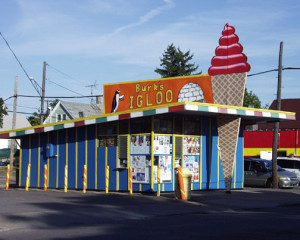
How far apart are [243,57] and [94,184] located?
8504 mm

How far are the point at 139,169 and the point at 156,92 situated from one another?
6596mm

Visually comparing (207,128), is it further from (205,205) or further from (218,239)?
(218,239)

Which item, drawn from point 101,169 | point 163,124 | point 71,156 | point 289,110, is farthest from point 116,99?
point 289,110

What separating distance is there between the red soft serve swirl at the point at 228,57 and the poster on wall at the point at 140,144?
4.25m

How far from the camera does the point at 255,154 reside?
47.0 m

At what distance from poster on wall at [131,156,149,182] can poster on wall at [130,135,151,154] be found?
0.29 m

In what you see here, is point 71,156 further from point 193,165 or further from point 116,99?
point 116,99

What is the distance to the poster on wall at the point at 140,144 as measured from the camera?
797 inches

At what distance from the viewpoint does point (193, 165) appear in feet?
70.5

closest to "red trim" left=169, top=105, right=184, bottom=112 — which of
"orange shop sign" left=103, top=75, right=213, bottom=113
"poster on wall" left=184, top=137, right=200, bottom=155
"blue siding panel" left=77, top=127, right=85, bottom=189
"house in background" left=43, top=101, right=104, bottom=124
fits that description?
"poster on wall" left=184, top=137, right=200, bottom=155

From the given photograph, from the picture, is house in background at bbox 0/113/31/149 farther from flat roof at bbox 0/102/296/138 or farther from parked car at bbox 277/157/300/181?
flat roof at bbox 0/102/296/138

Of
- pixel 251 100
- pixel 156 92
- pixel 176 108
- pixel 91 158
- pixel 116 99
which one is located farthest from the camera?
pixel 251 100

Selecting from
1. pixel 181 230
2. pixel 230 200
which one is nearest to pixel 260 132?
pixel 230 200

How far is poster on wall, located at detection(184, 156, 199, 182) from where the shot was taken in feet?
69.8
